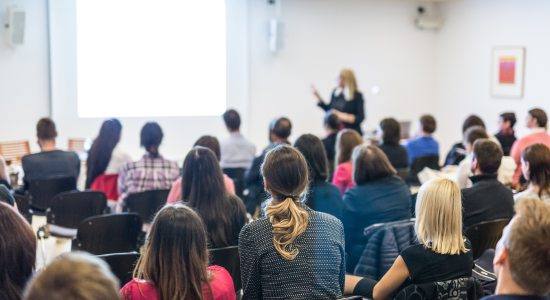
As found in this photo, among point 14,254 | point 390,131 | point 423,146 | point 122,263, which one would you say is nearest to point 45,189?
point 122,263

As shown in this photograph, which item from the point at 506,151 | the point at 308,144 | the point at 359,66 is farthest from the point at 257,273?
the point at 359,66

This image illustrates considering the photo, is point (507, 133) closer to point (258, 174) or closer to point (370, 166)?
point (258, 174)

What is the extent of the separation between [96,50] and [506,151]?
525 centimetres

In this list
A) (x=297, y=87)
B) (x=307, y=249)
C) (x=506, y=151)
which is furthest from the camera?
(x=297, y=87)

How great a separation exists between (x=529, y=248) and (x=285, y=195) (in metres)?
0.90

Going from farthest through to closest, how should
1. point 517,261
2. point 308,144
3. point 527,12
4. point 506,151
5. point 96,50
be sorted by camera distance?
point 527,12 → point 96,50 → point 506,151 → point 308,144 → point 517,261

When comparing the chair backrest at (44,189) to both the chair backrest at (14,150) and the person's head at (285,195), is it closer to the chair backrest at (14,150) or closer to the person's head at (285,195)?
the chair backrest at (14,150)

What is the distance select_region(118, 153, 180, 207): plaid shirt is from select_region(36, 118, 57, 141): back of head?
978mm

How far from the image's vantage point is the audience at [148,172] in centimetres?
364

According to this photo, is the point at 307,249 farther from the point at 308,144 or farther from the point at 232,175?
the point at 232,175

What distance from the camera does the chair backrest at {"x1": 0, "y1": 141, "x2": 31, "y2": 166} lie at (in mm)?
5688

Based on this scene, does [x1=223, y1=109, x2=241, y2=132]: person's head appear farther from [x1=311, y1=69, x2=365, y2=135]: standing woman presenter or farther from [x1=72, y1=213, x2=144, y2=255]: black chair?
[x1=72, y1=213, x2=144, y2=255]: black chair

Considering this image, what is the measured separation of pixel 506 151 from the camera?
205 inches

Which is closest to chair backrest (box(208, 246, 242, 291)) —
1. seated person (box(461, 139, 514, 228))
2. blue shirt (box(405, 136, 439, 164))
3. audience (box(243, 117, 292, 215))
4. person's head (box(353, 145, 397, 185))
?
person's head (box(353, 145, 397, 185))
